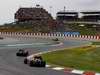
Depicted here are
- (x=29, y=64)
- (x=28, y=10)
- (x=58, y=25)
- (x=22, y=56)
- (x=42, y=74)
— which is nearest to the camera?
(x=42, y=74)

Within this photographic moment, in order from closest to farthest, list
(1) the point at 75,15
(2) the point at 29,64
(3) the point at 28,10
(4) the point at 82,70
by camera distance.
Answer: (4) the point at 82,70 < (2) the point at 29,64 < (1) the point at 75,15 < (3) the point at 28,10

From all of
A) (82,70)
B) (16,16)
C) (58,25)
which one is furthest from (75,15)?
(82,70)

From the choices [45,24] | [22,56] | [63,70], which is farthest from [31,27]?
[63,70]

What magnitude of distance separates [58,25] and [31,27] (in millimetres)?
Answer: 9860

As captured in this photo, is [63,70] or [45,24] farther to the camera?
[45,24]

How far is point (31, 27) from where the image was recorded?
454 ft

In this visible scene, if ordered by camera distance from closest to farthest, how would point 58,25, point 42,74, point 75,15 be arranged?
point 42,74 → point 58,25 → point 75,15

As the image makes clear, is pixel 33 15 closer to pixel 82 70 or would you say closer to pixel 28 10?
pixel 28 10

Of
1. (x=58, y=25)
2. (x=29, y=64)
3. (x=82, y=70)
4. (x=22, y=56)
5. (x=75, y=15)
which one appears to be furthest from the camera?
(x=75, y=15)

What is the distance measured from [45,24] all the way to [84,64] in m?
118

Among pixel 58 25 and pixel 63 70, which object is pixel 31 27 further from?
pixel 63 70

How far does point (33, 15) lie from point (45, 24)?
39151 mm

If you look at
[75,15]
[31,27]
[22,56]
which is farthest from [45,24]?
[22,56]

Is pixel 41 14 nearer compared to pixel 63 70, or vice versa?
pixel 63 70
